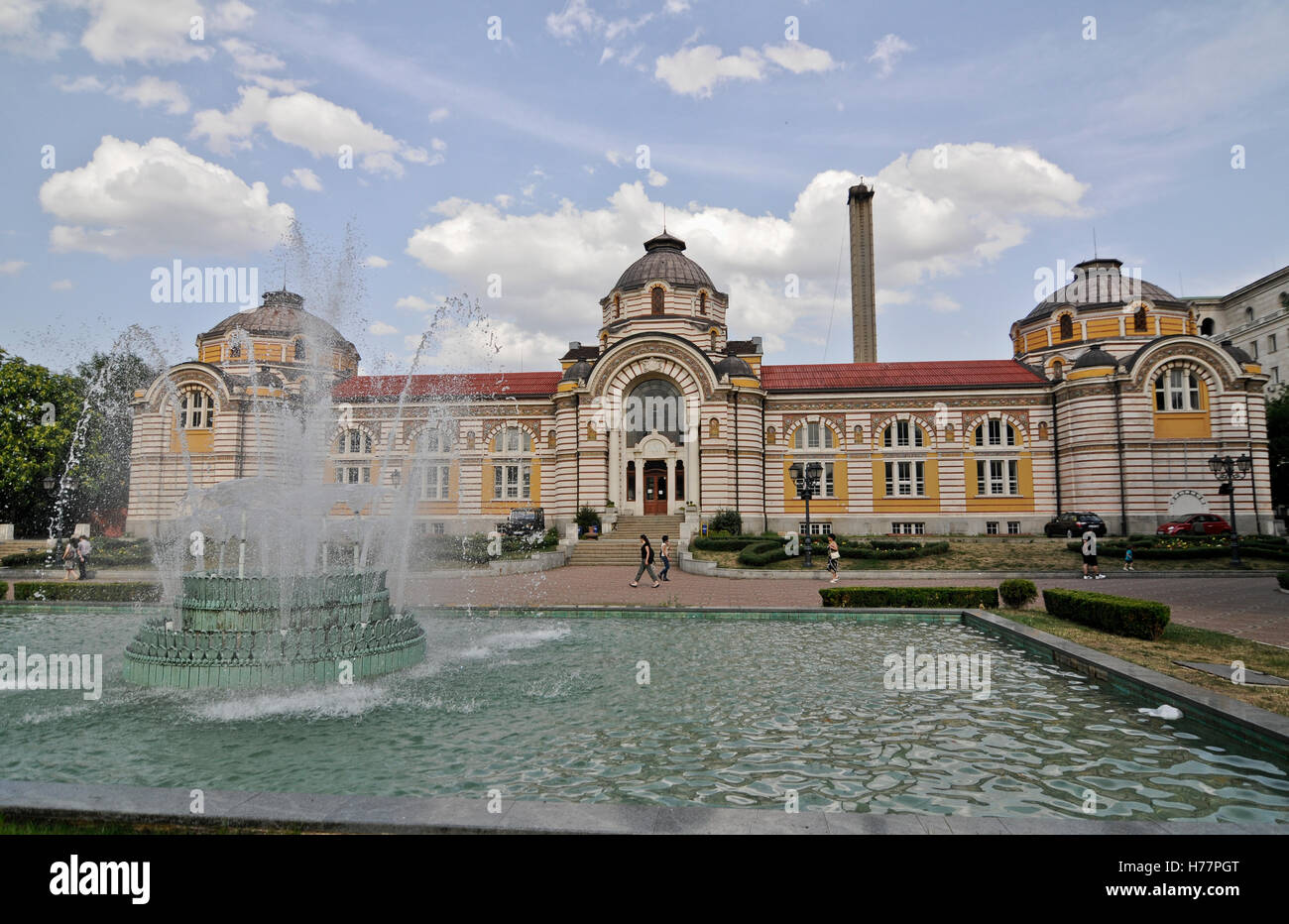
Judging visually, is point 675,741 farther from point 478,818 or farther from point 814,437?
point 814,437

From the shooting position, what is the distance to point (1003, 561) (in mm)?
28672

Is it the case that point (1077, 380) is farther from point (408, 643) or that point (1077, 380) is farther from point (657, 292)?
point (408, 643)

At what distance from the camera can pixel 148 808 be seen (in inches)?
213

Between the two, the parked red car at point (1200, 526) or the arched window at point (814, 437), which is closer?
the parked red car at point (1200, 526)

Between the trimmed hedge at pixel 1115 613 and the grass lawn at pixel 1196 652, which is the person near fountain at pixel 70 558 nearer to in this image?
the grass lawn at pixel 1196 652

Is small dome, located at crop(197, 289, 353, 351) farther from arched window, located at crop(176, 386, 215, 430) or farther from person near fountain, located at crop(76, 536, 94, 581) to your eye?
person near fountain, located at crop(76, 536, 94, 581)

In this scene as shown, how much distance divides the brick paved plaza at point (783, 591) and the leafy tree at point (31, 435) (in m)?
30.0

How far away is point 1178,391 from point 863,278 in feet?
83.3

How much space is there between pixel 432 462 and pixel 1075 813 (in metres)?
42.3

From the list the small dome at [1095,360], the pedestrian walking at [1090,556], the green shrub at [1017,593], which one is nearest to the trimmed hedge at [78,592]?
the green shrub at [1017,593]

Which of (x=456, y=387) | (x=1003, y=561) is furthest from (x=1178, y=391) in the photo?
(x=456, y=387)

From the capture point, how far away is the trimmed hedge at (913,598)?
17.3 m

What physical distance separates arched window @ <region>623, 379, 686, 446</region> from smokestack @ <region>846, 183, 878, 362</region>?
23240mm
